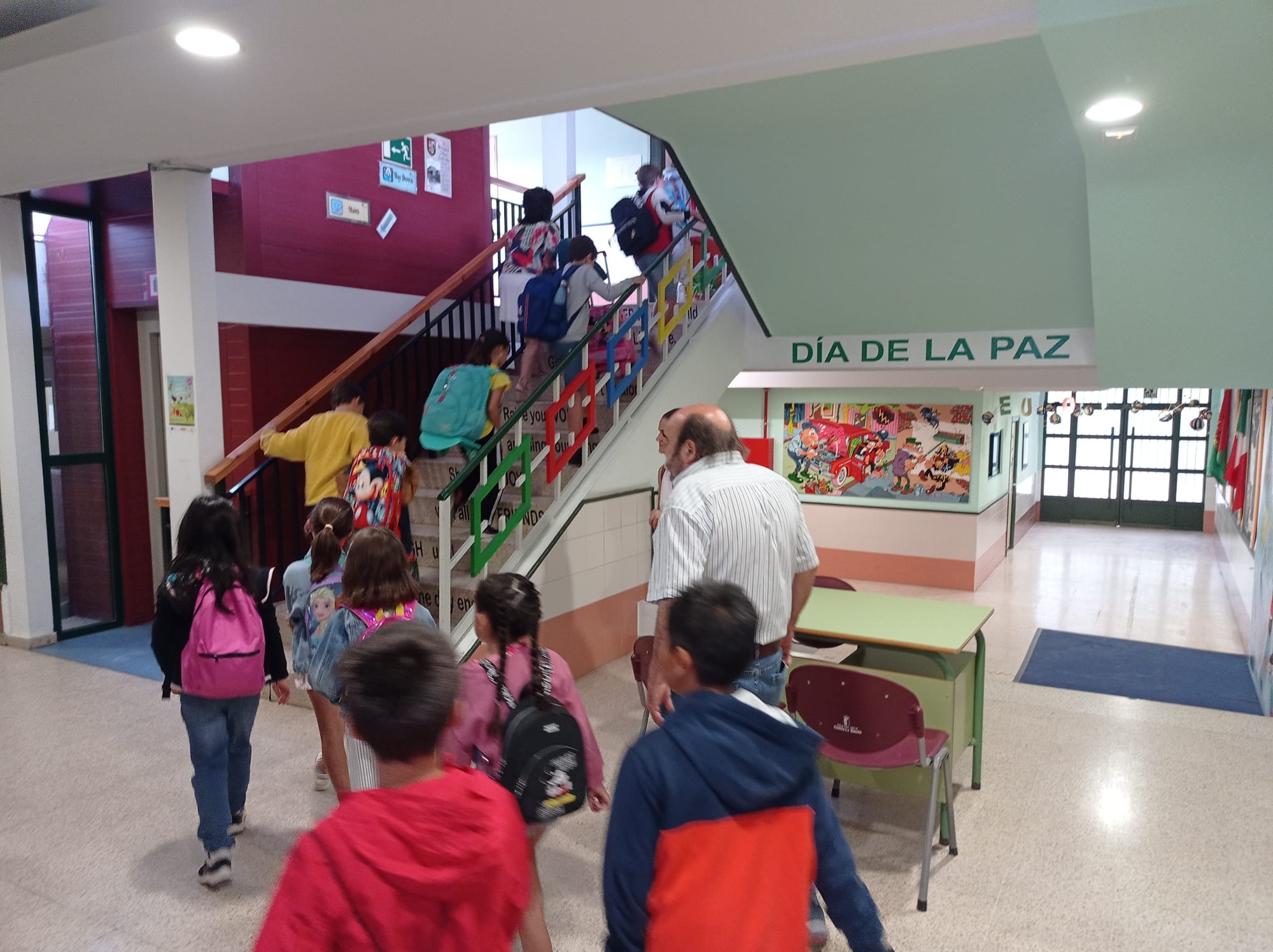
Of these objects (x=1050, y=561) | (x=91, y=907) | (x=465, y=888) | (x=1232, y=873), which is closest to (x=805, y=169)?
(x=1232, y=873)

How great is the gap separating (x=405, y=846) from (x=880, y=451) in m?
8.50

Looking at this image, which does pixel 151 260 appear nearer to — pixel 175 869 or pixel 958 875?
pixel 175 869

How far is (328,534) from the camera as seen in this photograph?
131 inches

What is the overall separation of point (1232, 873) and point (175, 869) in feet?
12.9

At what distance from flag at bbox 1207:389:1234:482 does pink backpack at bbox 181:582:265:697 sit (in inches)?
435

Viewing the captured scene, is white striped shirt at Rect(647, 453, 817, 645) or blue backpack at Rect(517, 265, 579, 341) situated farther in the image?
blue backpack at Rect(517, 265, 579, 341)

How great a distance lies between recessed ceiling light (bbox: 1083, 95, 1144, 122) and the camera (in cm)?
310

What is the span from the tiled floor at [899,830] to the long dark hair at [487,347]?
203 centimetres

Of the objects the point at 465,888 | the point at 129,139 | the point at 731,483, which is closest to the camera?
the point at 465,888

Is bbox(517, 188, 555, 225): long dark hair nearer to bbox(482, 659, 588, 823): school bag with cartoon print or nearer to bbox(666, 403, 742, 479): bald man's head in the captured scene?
bbox(666, 403, 742, 479): bald man's head

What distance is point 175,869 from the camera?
10.9 ft

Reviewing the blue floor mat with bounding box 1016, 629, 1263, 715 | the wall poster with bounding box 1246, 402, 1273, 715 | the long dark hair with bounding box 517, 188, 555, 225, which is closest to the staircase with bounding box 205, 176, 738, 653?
the long dark hair with bounding box 517, 188, 555, 225

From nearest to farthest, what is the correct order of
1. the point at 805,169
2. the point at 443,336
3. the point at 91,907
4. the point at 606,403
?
the point at 91,907 < the point at 805,169 < the point at 606,403 < the point at 443,336

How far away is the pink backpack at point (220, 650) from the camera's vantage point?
3.04m
